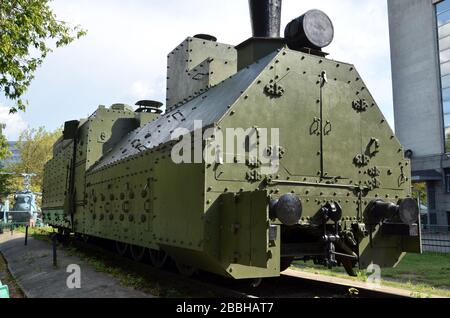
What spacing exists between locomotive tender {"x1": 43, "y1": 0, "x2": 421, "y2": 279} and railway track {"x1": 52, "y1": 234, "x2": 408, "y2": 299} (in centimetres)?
34

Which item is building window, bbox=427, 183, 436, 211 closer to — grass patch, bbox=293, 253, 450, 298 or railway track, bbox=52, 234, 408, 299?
grass patch, bbox=293, 253, 450, 298

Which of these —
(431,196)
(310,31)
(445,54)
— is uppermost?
(445,54)

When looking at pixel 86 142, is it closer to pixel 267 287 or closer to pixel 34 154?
pixel 267 287

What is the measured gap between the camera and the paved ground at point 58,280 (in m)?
6.47

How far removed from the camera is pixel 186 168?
5.29 meters

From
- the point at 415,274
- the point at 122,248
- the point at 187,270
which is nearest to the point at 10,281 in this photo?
the point at 122,248

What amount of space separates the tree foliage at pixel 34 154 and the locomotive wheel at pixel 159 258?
34332mm

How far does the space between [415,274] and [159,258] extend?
524cm

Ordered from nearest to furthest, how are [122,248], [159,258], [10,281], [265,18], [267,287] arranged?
[267,287] → [265,18] → [159,258] → [10,281] → [122,248]

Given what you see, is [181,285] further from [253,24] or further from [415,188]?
[415,188]

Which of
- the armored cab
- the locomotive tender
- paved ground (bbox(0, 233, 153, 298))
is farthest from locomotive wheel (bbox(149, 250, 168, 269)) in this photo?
the armored cab

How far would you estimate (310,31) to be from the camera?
6133 mm

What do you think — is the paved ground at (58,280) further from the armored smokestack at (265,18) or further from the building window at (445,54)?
the building window at (445,54)

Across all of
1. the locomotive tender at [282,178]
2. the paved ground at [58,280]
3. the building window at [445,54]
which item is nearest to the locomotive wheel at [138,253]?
the paved ground at [58,280]
